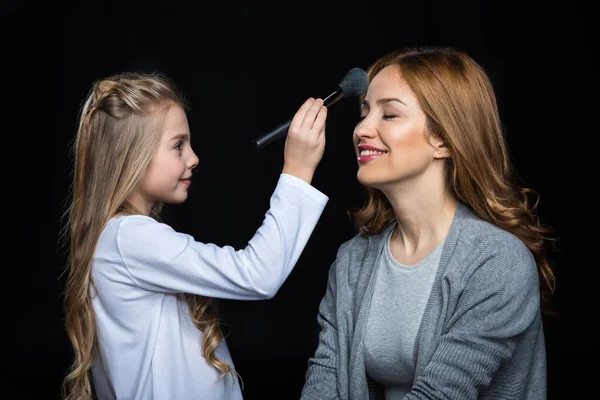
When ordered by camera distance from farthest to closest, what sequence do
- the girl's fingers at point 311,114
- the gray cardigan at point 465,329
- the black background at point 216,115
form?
the black background at point 216,115 → the girl's fingers at point 311,114 → the gray cardigan at point 465,329

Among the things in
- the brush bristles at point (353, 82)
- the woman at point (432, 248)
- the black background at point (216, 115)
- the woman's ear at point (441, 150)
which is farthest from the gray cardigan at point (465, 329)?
the black background at point (216, 115)

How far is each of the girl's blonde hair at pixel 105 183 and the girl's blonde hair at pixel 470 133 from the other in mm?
657

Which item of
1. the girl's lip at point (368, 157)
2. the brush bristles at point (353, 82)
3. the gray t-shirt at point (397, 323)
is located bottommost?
the gray t-shirt at point (397, 323)

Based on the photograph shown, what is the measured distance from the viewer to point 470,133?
2.06 m

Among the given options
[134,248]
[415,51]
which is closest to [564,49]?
[415,51]

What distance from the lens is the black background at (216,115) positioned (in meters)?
3.41

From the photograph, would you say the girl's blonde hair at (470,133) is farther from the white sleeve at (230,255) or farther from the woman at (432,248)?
the white sleeve at (230,255)

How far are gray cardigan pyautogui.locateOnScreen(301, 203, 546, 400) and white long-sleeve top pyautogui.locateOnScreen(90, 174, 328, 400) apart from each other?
10.2 inches

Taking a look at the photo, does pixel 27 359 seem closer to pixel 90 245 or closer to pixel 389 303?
pixel 90 245

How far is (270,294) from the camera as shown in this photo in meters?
1.96

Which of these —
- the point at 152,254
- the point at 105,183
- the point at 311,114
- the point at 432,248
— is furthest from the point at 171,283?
the point at 432,248

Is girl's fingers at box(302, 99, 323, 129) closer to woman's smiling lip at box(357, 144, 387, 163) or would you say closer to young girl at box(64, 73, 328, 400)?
young girl at box(64, 73, 328, 400)

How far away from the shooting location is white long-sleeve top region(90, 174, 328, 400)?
1.93 meters

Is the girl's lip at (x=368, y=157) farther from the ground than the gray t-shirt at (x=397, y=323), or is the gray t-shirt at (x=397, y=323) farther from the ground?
the girl's lip at (x=368, y=157)
